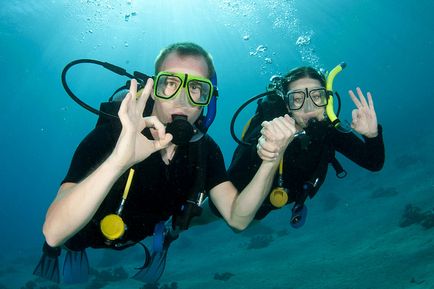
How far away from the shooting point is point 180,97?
3.81 metres

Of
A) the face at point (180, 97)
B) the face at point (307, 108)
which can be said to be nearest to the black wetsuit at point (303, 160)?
the face at point (307, 108)

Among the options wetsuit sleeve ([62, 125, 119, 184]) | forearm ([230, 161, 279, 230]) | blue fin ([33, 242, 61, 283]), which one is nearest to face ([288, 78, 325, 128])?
forearm ([230, 161, 279, 230])

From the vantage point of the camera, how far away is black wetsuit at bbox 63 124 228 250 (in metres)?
3.76

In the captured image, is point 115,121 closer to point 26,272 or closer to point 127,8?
point 26,272

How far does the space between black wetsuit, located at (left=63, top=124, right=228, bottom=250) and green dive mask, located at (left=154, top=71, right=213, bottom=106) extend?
57 cm

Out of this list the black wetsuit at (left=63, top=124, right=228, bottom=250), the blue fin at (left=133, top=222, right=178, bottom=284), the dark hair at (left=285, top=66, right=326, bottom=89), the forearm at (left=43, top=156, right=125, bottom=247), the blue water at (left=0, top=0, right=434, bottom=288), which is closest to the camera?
the forearm at (left=43, top=156, right=125, bottom=247)

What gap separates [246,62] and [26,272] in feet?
227

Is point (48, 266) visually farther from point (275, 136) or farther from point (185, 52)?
point (275, 136)

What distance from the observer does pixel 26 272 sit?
2602 centimetres

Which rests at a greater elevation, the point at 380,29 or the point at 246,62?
the point at 380,29

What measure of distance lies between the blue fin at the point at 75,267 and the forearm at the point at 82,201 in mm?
2685

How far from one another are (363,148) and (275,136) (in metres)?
3.28

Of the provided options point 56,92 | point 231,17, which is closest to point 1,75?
point 56,92

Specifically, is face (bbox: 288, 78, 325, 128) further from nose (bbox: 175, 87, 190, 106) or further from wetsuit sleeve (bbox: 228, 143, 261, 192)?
nose (bbox: 175, 87, 190, 106)
